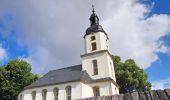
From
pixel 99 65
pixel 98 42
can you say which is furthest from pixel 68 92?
pixel 98 42

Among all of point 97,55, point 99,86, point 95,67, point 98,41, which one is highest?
point 98,41

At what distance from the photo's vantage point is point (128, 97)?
5629mm

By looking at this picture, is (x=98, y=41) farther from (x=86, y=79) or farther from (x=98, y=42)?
(x=86, y=79)

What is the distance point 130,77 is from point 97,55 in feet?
32.9

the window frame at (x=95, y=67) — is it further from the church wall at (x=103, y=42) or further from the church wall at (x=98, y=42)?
the church wall at (x=103, y=42)

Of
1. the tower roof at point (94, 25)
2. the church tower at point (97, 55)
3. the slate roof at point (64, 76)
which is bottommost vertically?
the slate roof at point (64, 76)

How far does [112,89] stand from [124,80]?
1085cm

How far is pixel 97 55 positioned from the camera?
29766 mm

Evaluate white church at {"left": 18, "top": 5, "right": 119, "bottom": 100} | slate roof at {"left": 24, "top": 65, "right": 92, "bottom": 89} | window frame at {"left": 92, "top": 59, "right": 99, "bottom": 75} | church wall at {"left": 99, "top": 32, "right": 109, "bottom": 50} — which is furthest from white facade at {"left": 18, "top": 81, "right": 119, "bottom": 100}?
church wall at {"left": 99, "top": 32, "right": 109, "bottom": 50}

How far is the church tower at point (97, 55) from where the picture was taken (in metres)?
28.5

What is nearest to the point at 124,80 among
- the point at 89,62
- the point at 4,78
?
the point at 89,62

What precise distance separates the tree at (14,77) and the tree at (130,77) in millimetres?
16892

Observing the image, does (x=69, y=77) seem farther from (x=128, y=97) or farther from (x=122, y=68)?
(x=128, y=97)

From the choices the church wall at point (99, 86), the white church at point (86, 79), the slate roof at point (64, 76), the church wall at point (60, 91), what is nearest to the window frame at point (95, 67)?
the white church at point (86, 79)
